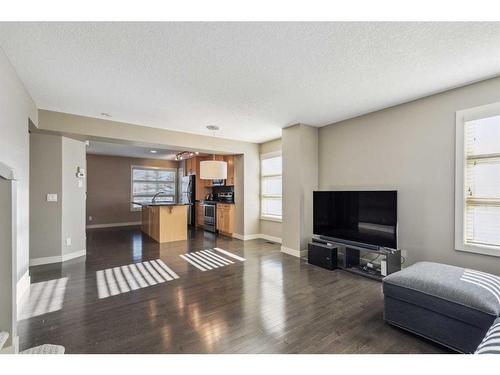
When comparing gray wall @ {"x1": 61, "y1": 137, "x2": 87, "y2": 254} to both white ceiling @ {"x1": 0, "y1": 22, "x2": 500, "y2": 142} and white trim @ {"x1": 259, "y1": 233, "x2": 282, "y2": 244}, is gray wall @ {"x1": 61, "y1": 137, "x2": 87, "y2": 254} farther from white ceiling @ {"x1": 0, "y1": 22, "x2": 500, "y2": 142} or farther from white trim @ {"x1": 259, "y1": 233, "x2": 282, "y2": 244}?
white trim @ {"x1": 259, "y1": 233, "x2": 282, "y2": 244}

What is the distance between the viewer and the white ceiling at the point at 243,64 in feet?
6.13

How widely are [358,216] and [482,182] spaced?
1.48 m

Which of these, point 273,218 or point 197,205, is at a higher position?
point 197,205

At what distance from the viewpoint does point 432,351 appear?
182 cm

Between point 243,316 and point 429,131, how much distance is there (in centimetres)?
337

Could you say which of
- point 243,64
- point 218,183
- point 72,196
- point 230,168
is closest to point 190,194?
point 218,183

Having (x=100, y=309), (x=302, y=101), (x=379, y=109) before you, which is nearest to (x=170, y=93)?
(x=302, y=101)

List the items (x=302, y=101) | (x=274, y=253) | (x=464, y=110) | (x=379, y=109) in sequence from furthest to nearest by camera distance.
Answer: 1. (x=274, y=253)
2. (x=379, y=109)
3. (x=302, y=101)
4. (x=464, y=110)

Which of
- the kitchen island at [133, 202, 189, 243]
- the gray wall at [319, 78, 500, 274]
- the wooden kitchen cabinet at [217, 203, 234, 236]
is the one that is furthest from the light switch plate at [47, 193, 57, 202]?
the gray wall at [319, 78, 500, 274]

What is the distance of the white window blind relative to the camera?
8.83 feet

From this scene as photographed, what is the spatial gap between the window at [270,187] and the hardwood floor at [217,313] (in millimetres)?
2124

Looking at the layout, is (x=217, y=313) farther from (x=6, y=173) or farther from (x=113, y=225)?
(x=113, y=225)

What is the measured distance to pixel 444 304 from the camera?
1.85m

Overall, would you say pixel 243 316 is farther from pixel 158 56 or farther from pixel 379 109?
pixel 379 109
